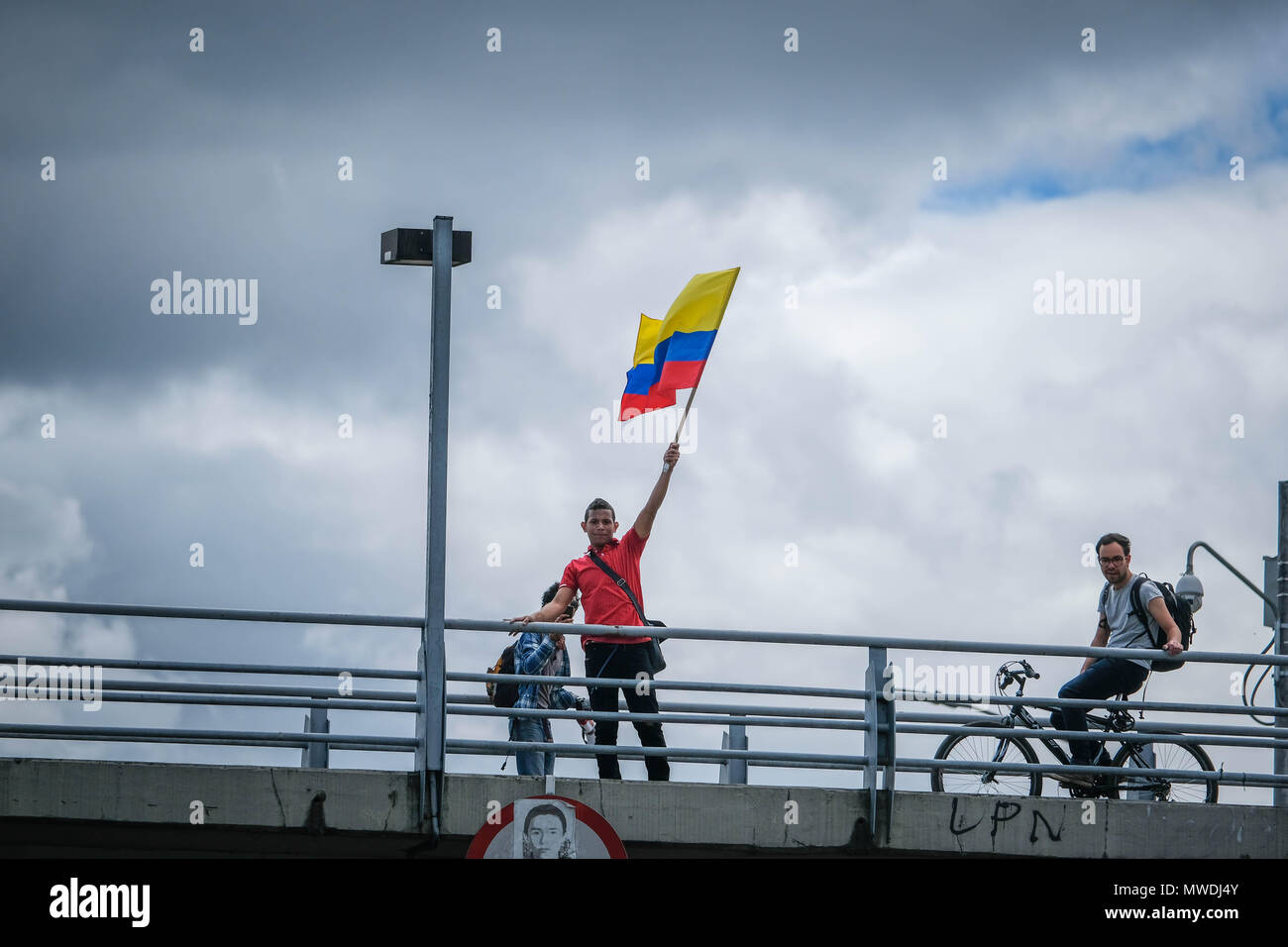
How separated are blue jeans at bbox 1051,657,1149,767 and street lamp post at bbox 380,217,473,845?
4.28m

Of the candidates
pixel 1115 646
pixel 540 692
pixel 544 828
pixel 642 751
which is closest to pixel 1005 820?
pixel 1115 646

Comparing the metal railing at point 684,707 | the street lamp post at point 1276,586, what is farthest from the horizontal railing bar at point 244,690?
the street lamp post at point 1276,586

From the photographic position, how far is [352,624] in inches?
441

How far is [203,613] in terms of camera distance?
11.0 m

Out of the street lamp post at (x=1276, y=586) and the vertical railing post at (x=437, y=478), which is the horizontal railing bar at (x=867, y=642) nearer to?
the vertical railing post at (x=437, y=478)

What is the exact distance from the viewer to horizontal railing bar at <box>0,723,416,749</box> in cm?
1057

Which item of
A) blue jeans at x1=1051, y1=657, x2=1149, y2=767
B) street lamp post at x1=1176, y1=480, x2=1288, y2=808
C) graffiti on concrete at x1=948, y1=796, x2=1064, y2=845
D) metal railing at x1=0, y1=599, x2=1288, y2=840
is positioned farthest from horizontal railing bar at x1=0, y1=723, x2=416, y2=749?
street lamp post at x1=1176, y1=480, x2=1288, y2=808

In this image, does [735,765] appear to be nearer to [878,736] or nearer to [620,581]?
[878,736]

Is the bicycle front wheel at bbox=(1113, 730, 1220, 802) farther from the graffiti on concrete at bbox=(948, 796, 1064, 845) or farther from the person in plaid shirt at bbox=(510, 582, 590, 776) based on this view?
the person in plaid shirt at bbox=(510, 582, 590, 776)

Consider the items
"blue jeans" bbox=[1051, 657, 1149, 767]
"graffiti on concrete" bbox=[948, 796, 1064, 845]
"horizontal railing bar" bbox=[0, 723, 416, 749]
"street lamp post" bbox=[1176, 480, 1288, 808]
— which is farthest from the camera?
"street lamp post" bbox=[1176, 480, 1288, 808]

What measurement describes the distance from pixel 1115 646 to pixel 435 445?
4933mm

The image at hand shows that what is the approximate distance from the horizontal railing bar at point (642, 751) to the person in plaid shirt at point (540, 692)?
385 millimetres
